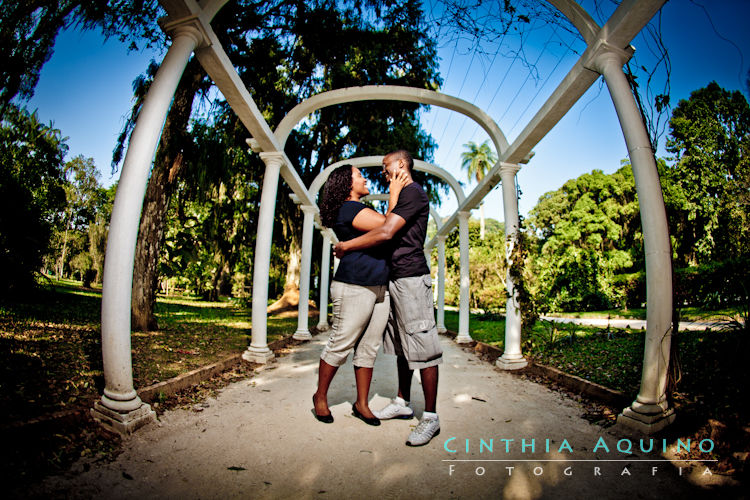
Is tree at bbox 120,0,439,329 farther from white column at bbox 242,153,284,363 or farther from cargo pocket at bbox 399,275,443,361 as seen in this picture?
cargo pocket at bbox 399,275,443,361

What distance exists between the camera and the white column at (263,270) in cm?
455

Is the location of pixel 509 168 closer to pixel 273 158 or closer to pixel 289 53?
pixel 273 158

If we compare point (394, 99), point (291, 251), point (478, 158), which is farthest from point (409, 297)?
point (478, 158)

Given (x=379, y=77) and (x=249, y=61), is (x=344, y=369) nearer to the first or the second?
(x=249, y=61)

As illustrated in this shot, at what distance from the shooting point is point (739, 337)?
92.0 inches

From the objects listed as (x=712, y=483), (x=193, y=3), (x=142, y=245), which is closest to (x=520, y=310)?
(x=712, y=483)

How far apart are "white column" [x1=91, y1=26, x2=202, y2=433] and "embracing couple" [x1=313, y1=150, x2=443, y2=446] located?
3.88 feet

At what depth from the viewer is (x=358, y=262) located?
7.69 ft

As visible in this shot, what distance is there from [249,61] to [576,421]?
7.30 metres

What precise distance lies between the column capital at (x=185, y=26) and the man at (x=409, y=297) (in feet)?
6.12

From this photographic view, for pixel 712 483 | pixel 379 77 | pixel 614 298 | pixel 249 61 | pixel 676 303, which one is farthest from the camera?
pixel 614 298

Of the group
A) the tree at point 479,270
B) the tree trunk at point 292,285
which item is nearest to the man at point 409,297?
the tree trunk at point 292,285

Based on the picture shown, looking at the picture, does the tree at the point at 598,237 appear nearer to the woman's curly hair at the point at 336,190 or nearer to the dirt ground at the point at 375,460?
the dirt ground at the point at 375,460

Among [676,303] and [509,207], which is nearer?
[676,303]
